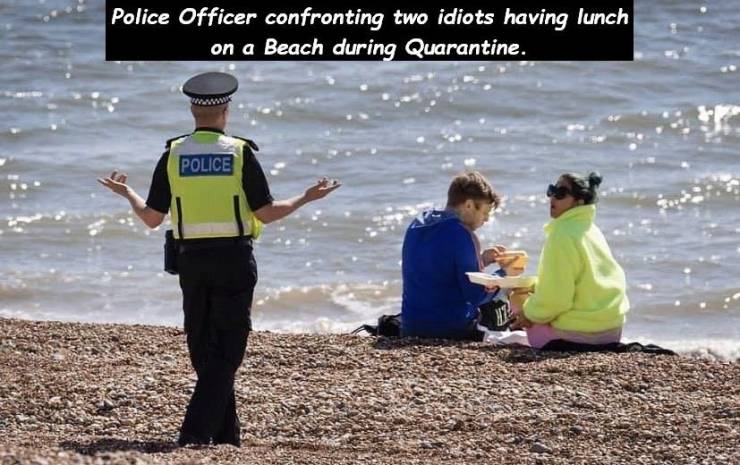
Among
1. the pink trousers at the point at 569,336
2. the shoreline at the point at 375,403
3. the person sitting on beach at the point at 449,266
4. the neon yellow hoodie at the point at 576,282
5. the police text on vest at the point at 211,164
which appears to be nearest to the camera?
the police text on vest at the point at 211,164

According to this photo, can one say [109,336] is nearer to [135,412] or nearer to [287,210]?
[135,412]

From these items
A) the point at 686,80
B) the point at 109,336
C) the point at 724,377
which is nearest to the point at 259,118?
the point at 686,80

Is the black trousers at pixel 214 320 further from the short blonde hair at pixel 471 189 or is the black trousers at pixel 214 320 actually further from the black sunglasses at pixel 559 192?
the black sunglasses at pixel 559 192

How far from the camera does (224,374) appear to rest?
6793 millimetres

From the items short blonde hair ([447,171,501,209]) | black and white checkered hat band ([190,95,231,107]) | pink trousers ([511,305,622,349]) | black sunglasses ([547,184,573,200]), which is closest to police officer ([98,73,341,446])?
black and white checkered hat band ([190,95,231,107])

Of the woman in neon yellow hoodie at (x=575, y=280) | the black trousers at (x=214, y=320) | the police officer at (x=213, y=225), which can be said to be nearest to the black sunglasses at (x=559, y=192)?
the woman in neon yellow hoodie at (x=575, y=280)

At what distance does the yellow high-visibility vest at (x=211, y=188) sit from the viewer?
6703 millimetres

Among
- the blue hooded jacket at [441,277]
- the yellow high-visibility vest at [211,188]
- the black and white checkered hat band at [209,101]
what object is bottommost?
the blue hooded jacket at [441,277]

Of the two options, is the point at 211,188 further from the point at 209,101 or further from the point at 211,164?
the point at 209,101

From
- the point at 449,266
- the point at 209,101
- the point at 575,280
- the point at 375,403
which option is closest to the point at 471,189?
the point at 449,266

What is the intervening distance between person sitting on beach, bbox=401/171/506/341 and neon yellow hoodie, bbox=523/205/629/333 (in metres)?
0.38

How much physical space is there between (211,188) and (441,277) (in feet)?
8.94

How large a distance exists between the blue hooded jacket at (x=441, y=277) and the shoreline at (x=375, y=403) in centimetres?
22

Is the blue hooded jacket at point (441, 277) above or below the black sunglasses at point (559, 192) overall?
below
